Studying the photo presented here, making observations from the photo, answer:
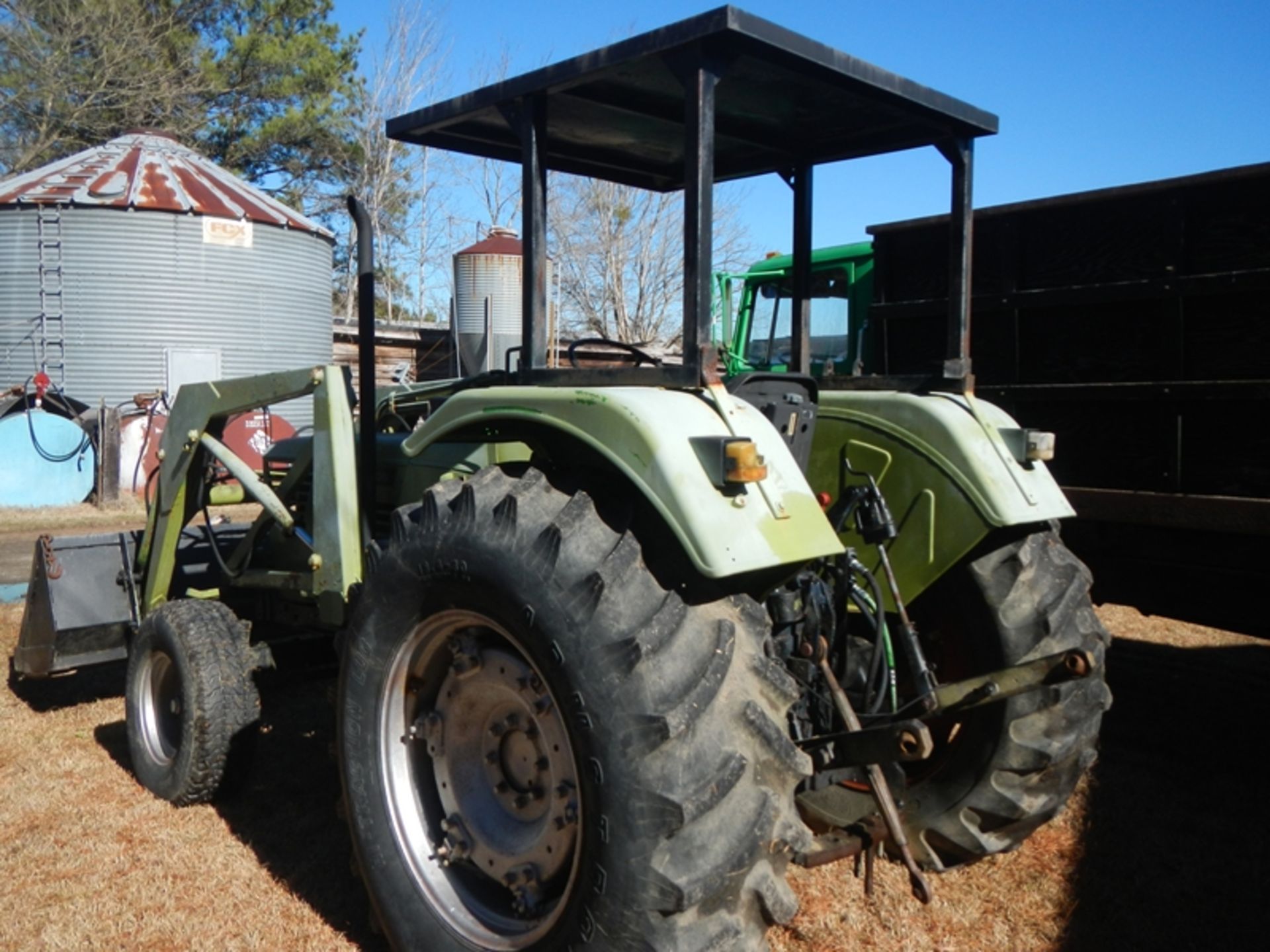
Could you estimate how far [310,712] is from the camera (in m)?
5.31

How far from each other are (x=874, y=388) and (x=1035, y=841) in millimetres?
1736

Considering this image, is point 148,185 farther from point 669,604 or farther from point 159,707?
point 669,604

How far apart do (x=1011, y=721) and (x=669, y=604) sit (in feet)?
4.44

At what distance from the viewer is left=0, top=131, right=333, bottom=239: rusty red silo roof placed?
51.1ft

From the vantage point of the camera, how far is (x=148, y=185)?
1603cm

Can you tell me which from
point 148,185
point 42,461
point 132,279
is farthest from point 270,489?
point 148,185

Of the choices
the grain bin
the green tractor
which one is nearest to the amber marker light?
the green tractor

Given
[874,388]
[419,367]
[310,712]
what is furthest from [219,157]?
[874,388]

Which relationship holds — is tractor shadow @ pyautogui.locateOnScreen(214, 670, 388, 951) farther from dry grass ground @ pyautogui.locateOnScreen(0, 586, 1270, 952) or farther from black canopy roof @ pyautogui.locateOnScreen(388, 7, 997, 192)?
black canopy roof @ pyautogui.locateOnScreen(388, 7, 997, 192)

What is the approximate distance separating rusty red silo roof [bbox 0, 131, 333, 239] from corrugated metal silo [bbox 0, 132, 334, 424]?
0.09 feet

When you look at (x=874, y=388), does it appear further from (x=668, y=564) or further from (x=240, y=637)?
(x=240, y=637)

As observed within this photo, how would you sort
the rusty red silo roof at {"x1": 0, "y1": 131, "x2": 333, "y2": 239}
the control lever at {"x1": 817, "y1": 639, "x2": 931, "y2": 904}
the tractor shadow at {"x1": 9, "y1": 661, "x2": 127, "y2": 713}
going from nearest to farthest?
the control lever at {"x1": 817, "y1": 639, "x2": 931, "y2": 904}, the tractor shadow at {"x1": 9, "y1": 661, "x2": 127, "y2": 713}, the rusty red silo roof at {"x1": 0, "y1": 131, "x2": 333, "y2": 239}

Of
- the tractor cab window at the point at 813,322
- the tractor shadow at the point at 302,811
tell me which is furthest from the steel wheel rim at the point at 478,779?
the tractor cab window at the point at 813,322

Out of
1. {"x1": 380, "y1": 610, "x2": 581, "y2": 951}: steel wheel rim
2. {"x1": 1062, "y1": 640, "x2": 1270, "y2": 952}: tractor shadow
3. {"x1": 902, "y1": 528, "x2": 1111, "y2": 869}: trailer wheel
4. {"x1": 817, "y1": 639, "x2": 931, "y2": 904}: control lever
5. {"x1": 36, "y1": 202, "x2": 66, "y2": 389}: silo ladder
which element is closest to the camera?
{"x1": 817, "y1": 639, "x2": 931, "y2": 904}: control lever
